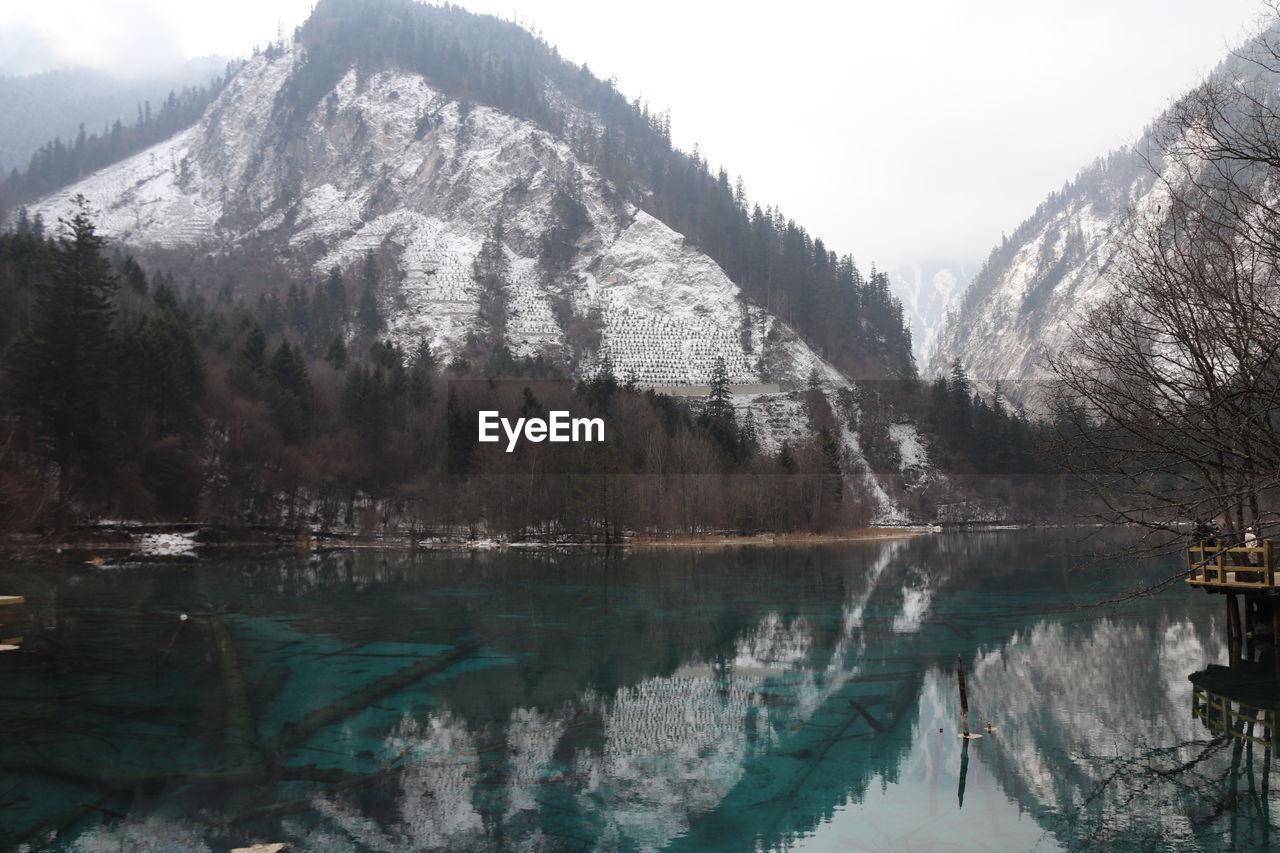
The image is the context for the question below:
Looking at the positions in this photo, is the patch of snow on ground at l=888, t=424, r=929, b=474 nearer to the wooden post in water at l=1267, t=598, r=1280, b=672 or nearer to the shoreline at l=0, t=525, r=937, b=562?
the shoreline at l=0, t=525, r=937, b=562

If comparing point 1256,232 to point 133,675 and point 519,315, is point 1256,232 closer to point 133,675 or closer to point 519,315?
point 133,675

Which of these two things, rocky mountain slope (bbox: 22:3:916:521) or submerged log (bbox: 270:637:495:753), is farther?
rocky mountain slope (bbox: 22:3:916:521)

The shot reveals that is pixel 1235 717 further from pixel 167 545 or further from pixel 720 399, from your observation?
pixel 720 399

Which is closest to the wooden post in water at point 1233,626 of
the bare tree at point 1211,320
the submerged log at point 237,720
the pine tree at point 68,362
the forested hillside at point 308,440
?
the bare tree at point 1211,320

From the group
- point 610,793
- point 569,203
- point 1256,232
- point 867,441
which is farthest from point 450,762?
point 569,203

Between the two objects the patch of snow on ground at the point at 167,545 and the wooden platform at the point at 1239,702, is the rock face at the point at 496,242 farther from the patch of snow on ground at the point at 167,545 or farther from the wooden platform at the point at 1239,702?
the wooden platform at the point at 1239,702

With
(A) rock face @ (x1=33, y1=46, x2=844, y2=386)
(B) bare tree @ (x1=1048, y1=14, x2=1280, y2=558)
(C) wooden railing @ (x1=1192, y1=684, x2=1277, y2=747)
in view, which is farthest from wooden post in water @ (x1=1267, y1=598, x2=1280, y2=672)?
(A) rock face @ (x1=33, y1=46, x2=844, y2=386)
